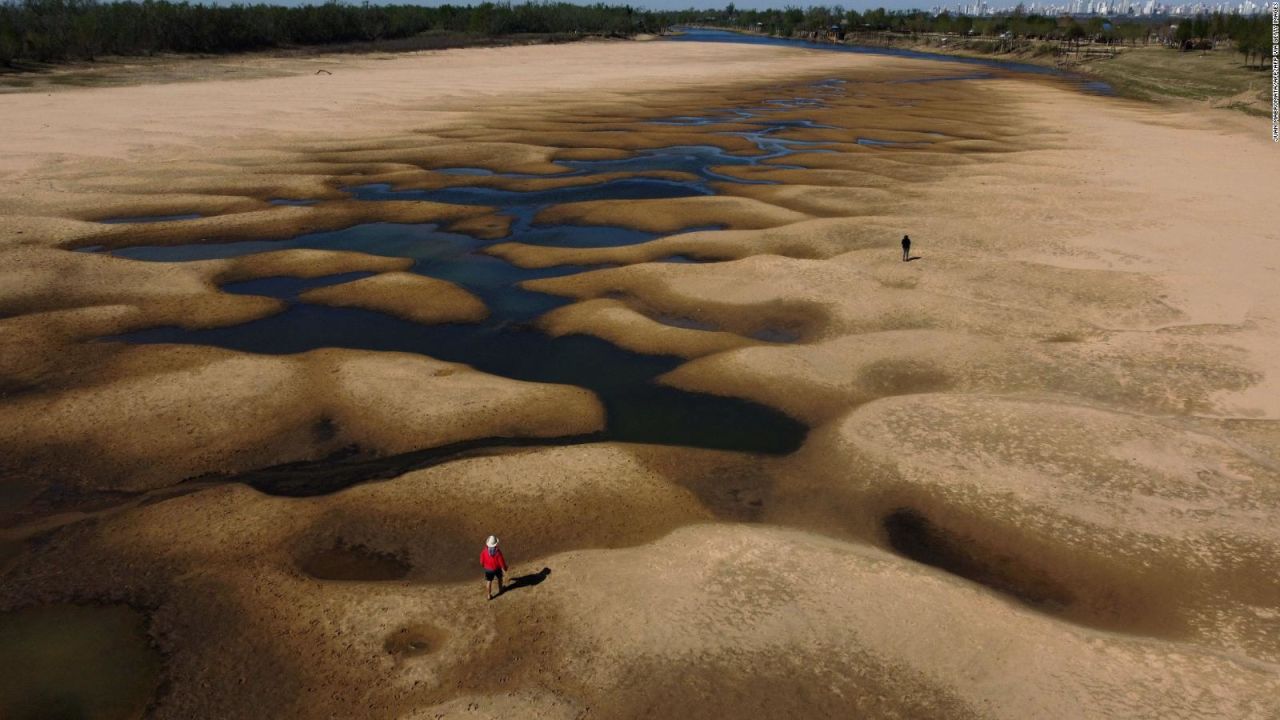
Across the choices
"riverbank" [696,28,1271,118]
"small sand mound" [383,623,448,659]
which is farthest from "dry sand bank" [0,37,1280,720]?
"riverbank" [696,28,1271,118]

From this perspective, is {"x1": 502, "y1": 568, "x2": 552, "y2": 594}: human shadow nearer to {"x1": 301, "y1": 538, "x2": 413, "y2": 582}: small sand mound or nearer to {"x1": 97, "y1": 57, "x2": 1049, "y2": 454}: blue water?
{"x1": 301, "y1": 538, "x2": 413, "y2": 582}: small sand mound

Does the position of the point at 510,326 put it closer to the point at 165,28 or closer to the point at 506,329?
the point at 506,329

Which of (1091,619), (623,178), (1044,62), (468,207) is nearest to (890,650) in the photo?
(1091,619)

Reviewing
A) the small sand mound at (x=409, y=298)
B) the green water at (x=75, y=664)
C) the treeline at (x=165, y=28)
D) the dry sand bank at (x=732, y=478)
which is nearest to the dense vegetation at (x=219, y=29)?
the treeline at (x=165, y=28)

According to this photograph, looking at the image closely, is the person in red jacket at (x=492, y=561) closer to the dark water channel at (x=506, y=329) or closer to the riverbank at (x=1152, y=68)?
the dark water channel at (x=506, y=329)

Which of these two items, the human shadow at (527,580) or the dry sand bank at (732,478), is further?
the human shadow at (527,580)
